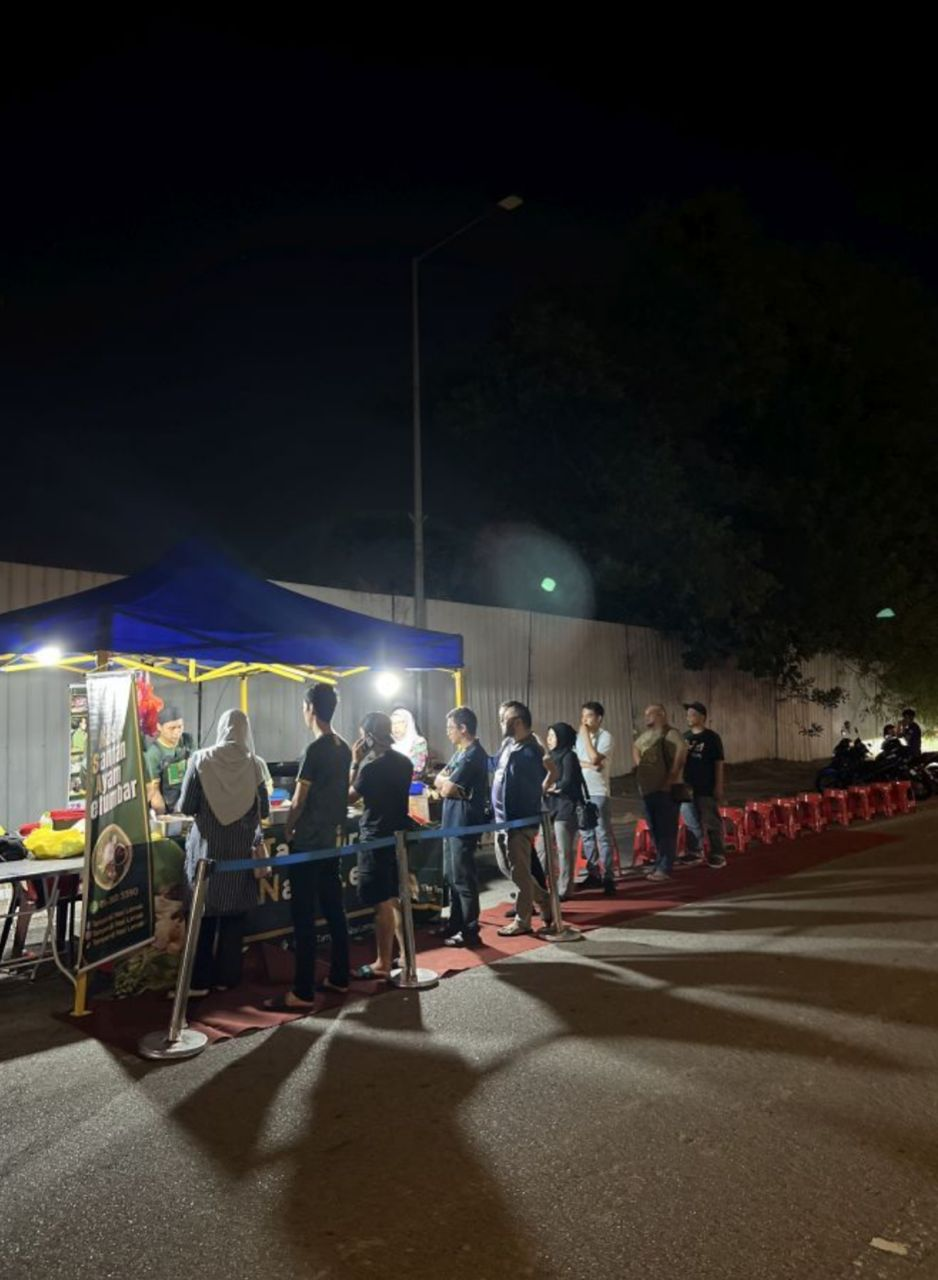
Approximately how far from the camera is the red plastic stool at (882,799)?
1502 centimetres

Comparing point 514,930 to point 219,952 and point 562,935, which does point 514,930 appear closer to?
point 562,935

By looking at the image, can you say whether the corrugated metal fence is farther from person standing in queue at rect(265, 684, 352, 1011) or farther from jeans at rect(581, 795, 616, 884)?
person standing in queue at rect(265, 684, 352, 1011)

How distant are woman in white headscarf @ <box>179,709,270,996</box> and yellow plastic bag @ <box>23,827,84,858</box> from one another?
3.49ft

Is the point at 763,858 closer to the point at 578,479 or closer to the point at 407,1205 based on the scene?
the point at 407,1205

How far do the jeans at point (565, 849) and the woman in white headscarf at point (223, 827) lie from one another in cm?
309

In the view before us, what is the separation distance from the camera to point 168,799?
8633mm

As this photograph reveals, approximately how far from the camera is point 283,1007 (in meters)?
5.83

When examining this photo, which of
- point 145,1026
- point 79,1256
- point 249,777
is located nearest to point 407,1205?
point 79,1256

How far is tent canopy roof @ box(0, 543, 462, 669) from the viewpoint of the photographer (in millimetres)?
7922

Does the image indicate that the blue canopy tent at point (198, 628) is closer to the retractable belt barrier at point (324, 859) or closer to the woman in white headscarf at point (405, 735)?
the woman in white headscarf at point (405, 735)

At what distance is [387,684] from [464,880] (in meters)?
6.93

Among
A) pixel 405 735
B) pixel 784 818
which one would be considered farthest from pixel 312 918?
pixel 784 818

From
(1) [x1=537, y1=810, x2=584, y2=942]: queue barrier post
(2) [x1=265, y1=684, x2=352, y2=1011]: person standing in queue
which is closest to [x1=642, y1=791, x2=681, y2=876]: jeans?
(1) [x1=537, y1=810, x2=584, y2=942]: queue barrier post

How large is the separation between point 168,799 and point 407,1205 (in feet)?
18.9
